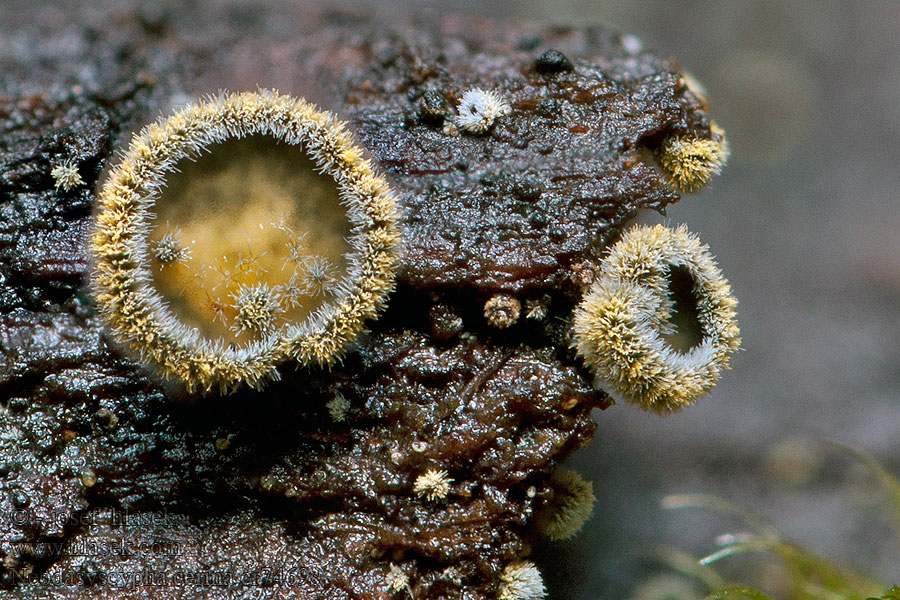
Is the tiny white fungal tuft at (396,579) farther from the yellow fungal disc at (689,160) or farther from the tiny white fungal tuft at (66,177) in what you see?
the tiny white fungal tuft at (66,177)

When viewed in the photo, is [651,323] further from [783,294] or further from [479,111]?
[783,294]

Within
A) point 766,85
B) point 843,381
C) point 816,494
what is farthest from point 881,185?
point 816,494

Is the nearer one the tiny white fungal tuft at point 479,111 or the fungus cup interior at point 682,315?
the fungus cup interior at point 682,315

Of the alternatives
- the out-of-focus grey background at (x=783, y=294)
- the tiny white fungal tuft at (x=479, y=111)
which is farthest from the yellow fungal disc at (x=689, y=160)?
the out-of-focus grey background at (x=783, y=294)

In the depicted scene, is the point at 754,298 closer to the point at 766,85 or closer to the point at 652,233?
the point at 766,85

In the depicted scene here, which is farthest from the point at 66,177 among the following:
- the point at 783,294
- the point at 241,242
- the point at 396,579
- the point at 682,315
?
the point at 783,294
